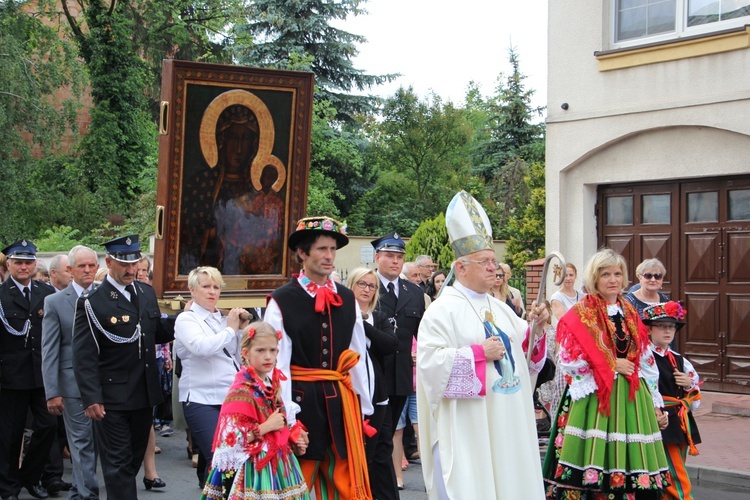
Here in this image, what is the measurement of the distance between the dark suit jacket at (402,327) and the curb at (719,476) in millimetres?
2879

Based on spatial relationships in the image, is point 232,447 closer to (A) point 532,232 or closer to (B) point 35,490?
(B) point 35,490

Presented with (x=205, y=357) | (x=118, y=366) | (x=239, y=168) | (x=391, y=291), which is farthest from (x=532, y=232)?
(x=118, y=366)

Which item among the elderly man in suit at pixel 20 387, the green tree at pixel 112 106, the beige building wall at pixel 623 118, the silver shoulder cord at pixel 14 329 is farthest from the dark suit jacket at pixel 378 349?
the green tree at pixel 112 106

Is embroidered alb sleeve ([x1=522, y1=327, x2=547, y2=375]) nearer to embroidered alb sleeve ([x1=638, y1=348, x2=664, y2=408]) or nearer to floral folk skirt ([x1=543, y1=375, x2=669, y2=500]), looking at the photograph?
floral folk skirt ([x1=543, y1=375, x2=669, y2=500])

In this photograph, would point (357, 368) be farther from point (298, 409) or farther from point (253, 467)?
point (253, 467)

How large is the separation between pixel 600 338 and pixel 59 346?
14.5 feet

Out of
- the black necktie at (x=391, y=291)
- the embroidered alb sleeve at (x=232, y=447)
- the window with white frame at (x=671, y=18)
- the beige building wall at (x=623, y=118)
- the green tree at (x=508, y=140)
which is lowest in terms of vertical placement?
the embroidered alb sleeve at (x=232, y=447)

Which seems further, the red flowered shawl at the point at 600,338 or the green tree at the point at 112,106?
the green tree at the point at 112,106

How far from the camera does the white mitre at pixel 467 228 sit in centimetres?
557

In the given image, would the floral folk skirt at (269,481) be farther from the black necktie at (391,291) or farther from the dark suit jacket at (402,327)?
→ the black necktie at (391,291)

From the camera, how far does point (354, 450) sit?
5.60m

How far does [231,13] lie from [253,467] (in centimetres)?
2636

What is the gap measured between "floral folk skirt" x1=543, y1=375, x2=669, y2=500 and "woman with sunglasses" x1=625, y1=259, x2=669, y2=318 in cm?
156

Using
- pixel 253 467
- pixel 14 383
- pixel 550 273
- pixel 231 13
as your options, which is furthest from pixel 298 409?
pixel 231 13
